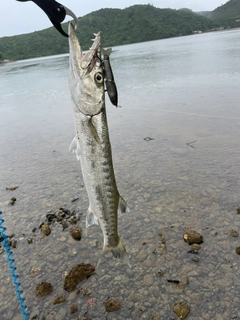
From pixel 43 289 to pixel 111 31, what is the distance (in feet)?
467

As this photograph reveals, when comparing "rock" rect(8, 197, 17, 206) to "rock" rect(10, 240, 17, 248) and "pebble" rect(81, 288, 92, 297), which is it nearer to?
"rock" rect(10, 240, 17, 248)

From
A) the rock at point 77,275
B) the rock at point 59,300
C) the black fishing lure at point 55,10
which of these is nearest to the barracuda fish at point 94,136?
the black fishing lure at point 55,10

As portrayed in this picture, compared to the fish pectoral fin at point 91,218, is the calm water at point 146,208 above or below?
below

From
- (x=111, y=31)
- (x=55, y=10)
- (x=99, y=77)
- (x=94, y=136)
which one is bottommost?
(x=111, y=31)

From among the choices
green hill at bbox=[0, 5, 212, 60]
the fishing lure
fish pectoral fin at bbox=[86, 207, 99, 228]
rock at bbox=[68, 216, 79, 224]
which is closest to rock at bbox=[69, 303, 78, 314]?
fish pectoral fin at bbox=[86, 207, 99, 228]

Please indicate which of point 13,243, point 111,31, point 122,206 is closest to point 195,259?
point 122,206

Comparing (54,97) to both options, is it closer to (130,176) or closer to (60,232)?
(130,176)

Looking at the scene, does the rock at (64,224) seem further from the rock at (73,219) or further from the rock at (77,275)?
the rock at (77,275)

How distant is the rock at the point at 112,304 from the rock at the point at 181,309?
612 millimetres

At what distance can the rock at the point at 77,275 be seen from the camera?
11.6 feet

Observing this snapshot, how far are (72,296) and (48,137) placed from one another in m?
6.77

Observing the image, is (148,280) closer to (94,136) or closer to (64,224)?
(64,224)

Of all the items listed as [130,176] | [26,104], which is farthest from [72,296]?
[26,104]

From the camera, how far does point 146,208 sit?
4.88 metres
